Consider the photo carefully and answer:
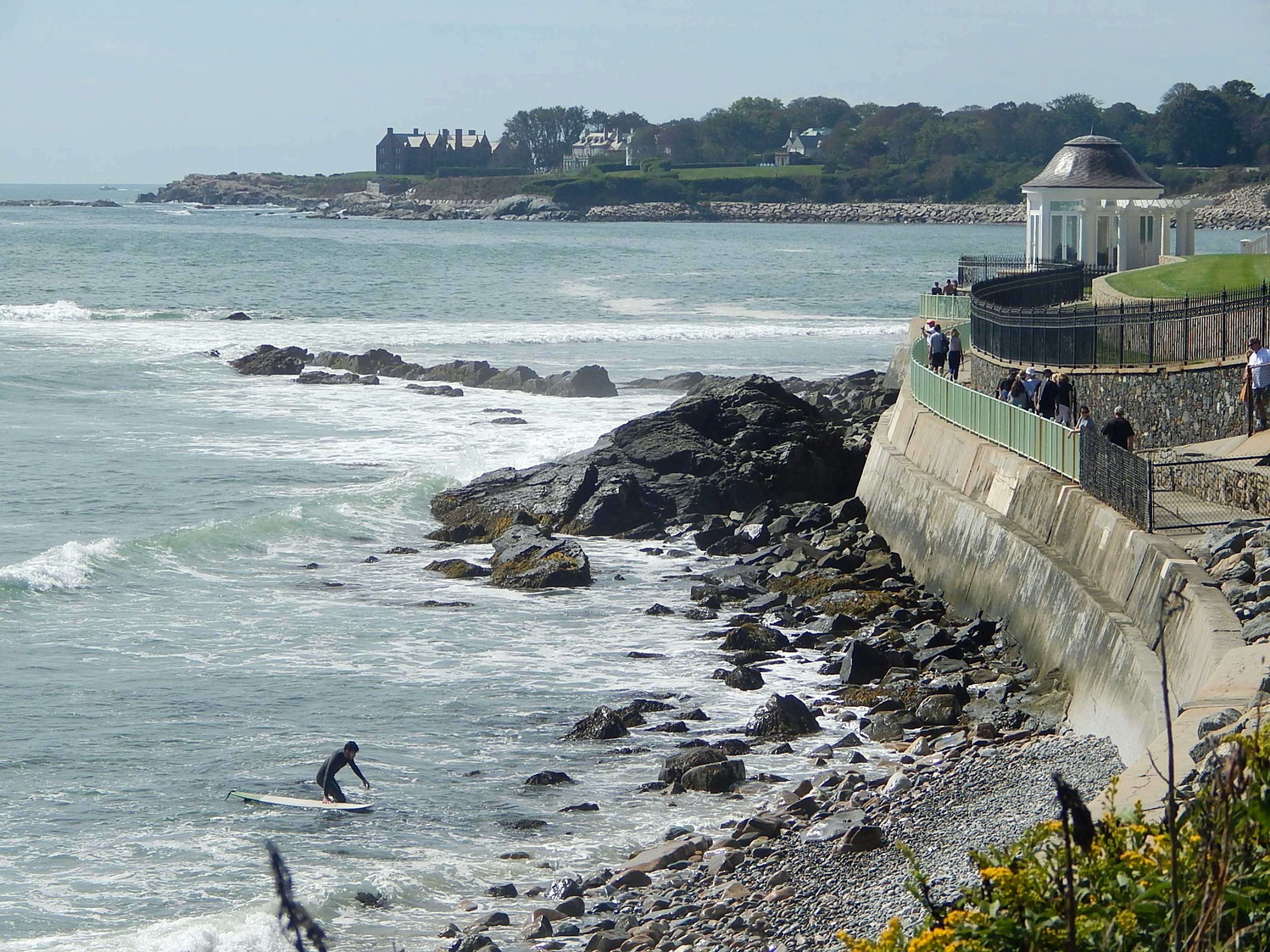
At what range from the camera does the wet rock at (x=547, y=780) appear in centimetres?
1372

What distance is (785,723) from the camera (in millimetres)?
14641

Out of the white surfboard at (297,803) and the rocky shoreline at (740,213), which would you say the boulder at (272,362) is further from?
→ the rocky shoreline at (740,213)

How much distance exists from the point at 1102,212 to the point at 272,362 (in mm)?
24185

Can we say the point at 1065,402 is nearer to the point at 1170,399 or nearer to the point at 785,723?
the point at 1170,399

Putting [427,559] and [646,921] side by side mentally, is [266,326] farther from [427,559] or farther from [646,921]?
[646,921]

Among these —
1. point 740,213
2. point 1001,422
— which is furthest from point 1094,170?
point 740,213

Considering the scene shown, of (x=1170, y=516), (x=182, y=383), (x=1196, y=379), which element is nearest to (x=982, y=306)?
(x=1196, y=379)

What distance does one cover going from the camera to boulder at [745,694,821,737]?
14625 mm

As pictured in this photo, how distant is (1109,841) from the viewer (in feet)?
19.1

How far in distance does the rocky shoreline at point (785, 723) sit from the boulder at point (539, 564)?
128 mm

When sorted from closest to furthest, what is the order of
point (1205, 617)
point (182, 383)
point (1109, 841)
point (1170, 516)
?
point (1109, 841), point (1205, 617), point (1170, 516), point (182, 383)

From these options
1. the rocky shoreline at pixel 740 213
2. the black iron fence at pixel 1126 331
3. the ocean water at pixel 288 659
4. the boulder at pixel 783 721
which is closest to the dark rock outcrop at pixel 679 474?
the ocean water at pixel 288 659

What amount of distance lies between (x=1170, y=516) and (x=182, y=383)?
35391 millimetres

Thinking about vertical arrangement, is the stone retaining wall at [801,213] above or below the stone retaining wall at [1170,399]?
above
